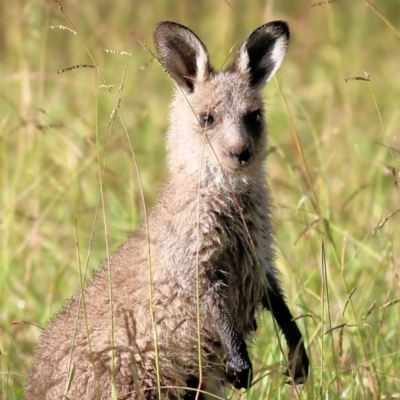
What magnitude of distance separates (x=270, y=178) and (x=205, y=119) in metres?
2.34

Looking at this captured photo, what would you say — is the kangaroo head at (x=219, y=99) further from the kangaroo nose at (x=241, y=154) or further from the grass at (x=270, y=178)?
the grass at (x=270, y=178)

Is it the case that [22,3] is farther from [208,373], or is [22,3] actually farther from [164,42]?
[208,373]

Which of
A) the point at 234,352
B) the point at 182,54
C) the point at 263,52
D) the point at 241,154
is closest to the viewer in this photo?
the point at 234,352

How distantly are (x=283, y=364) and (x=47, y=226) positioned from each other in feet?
10.9

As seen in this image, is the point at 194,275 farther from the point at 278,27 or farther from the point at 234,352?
the point at 278,27

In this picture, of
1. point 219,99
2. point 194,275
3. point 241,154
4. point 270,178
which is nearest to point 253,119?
point 219,99

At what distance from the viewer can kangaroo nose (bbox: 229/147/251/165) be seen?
4.63 metres

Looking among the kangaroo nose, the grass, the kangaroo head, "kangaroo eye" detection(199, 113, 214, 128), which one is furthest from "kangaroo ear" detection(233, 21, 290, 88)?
the kangaroo nose

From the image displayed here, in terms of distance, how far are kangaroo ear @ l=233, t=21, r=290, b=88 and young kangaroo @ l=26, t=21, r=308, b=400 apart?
0.04ft

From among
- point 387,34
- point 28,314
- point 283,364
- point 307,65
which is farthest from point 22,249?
point 387,34

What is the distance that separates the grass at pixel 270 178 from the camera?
4.92 m

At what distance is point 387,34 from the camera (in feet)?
38.1

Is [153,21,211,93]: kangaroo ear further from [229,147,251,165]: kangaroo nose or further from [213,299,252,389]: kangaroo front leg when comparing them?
[213,299,252,389]: kangaroo front leg

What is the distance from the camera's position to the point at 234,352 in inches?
178
